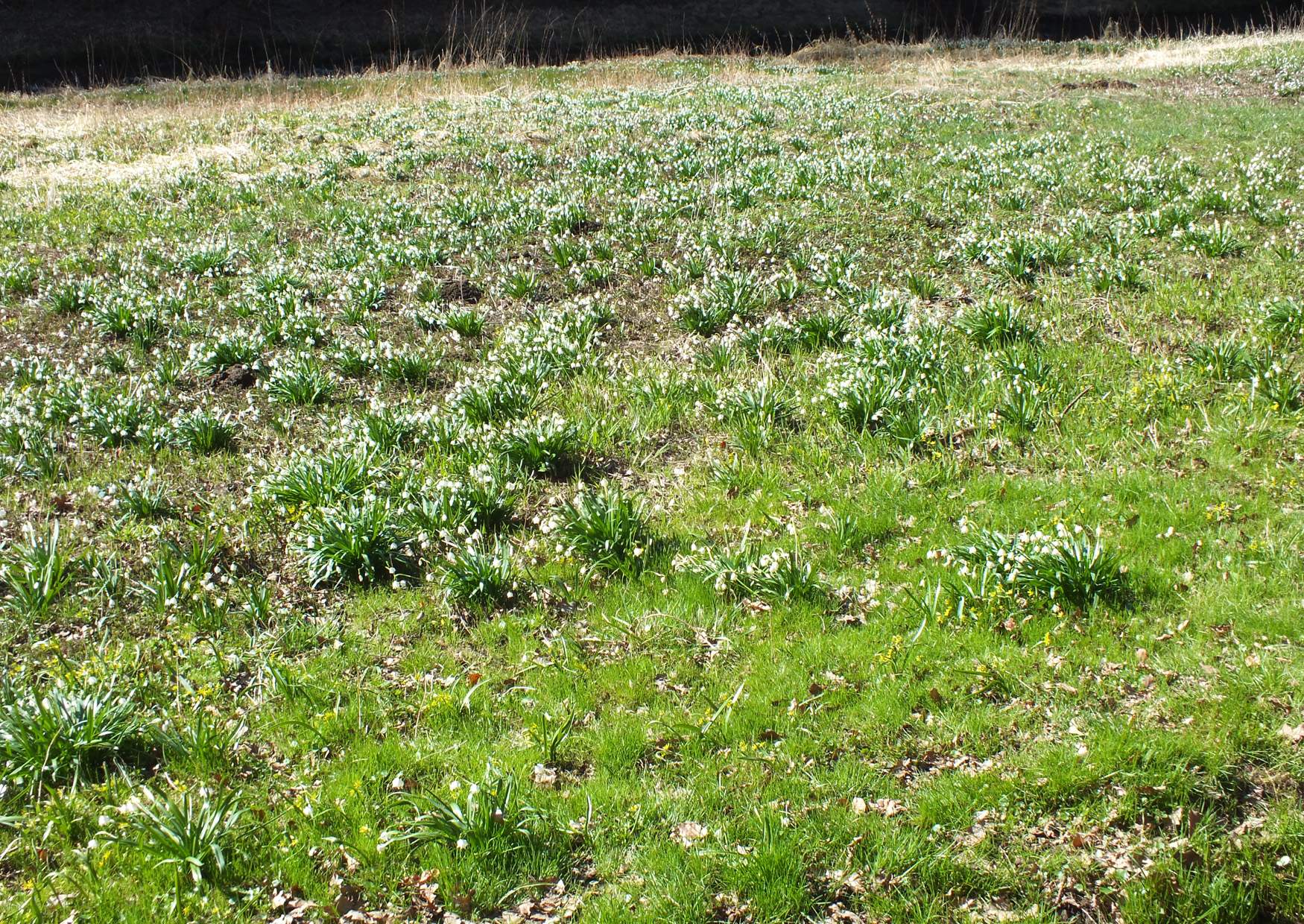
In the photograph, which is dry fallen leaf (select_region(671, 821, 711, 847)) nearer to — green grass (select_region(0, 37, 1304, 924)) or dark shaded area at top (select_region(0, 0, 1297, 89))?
green grass (select_region(0, 37, 1304, 924))

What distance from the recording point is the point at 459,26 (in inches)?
1505

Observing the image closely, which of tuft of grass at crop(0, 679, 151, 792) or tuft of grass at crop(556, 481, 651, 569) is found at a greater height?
tuft of grass at crop(556, 481, 651, 569)

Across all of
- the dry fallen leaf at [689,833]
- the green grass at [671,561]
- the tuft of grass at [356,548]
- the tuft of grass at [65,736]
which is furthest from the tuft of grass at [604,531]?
the tuft of grass at [65,736]

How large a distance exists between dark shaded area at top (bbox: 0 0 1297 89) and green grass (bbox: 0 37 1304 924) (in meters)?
24.6

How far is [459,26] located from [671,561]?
39060 millimetres

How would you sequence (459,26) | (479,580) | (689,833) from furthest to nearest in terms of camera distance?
1. (459,26)
2. (479,580)
3. (689,833)

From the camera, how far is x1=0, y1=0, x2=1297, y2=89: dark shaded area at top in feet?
107

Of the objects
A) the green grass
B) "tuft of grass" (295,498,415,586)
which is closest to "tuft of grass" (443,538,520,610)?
the green grass

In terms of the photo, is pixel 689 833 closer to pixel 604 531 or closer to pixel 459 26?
pixel 604 531

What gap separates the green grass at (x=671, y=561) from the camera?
3.60 m

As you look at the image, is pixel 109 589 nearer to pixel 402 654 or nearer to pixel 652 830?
pixel 402 654

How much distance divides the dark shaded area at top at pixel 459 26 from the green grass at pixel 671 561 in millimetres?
24581

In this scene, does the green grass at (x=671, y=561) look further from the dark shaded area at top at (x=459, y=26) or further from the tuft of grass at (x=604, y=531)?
the dark shaded area at top at (x=459, y=26)

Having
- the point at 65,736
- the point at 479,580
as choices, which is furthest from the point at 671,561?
the point at 65,736
